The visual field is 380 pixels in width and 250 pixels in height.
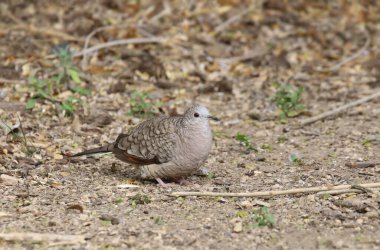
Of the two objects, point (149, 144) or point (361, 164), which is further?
point (361, 164)

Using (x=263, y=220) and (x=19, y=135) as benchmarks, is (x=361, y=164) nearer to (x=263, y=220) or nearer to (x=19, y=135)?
(x=263, y=220)

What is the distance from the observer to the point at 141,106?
27.2ft

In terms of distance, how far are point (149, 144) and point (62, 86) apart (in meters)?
2.77

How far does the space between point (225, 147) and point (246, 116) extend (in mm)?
1265

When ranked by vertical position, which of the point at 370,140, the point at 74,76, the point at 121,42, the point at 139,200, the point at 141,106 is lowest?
the point at 370,140

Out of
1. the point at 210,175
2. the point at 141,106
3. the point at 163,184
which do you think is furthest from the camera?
the point at 141,106

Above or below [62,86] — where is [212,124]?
below

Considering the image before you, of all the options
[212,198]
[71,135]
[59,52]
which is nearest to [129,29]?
[59,52]

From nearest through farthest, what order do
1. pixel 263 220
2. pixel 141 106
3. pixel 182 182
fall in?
pixel 263 220
pixel 182 182
pixel 141 106

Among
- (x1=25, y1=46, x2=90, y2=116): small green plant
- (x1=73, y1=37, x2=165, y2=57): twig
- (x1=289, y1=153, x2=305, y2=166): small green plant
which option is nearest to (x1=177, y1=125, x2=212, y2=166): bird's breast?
(x1=289, y1=153, x2=305, y2=166): small green plant

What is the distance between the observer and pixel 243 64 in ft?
34.0

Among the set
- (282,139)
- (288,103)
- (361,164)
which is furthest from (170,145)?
(288,103)

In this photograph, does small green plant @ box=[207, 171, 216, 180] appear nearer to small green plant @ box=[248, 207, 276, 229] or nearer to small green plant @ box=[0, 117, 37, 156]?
small green plant @ box=[248, 207, 276, 229]

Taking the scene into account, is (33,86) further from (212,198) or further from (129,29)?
(212,198)
